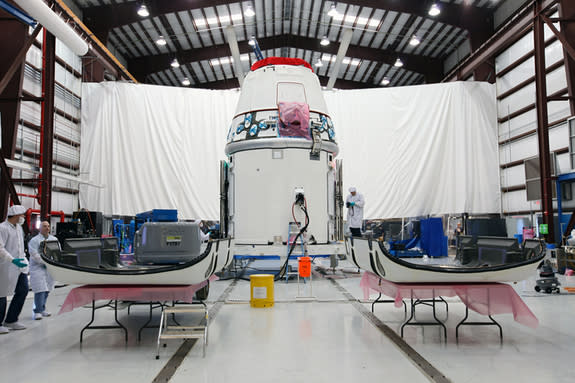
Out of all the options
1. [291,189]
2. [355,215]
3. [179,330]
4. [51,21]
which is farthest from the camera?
[355,215]

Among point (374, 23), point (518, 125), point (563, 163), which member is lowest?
point (563, 163)

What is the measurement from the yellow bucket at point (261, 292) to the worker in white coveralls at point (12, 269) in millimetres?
2684

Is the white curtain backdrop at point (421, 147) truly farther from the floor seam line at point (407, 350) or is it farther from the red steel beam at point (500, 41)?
the floor seam line at point (407, 350)

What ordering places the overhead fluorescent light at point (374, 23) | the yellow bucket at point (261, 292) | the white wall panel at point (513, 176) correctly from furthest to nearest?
the overhead fluorescent light at point (374, 23) → the white wall panel at point (513, 176) → the yellow bucket at point (261, 292)

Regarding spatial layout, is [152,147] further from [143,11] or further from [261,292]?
[261,292]

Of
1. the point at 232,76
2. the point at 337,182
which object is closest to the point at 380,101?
the point at 337,182

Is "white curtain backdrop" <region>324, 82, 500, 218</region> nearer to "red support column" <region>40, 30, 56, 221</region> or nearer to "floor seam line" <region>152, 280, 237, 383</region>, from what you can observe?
"red support column" <region>40, 30, 56, 221</region>

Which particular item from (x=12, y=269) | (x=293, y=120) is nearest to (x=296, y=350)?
(x=12, y=269)

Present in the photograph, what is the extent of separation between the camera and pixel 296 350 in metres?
3.56

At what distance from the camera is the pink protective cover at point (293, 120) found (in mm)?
8078

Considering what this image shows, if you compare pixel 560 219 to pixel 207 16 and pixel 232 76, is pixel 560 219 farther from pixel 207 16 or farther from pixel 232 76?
pixel 232 76

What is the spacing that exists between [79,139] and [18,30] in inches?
177

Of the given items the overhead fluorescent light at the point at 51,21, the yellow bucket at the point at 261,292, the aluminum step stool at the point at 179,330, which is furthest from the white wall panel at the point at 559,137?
the overhead fluorescent light at the point at 51,21

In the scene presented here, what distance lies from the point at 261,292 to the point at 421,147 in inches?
411
